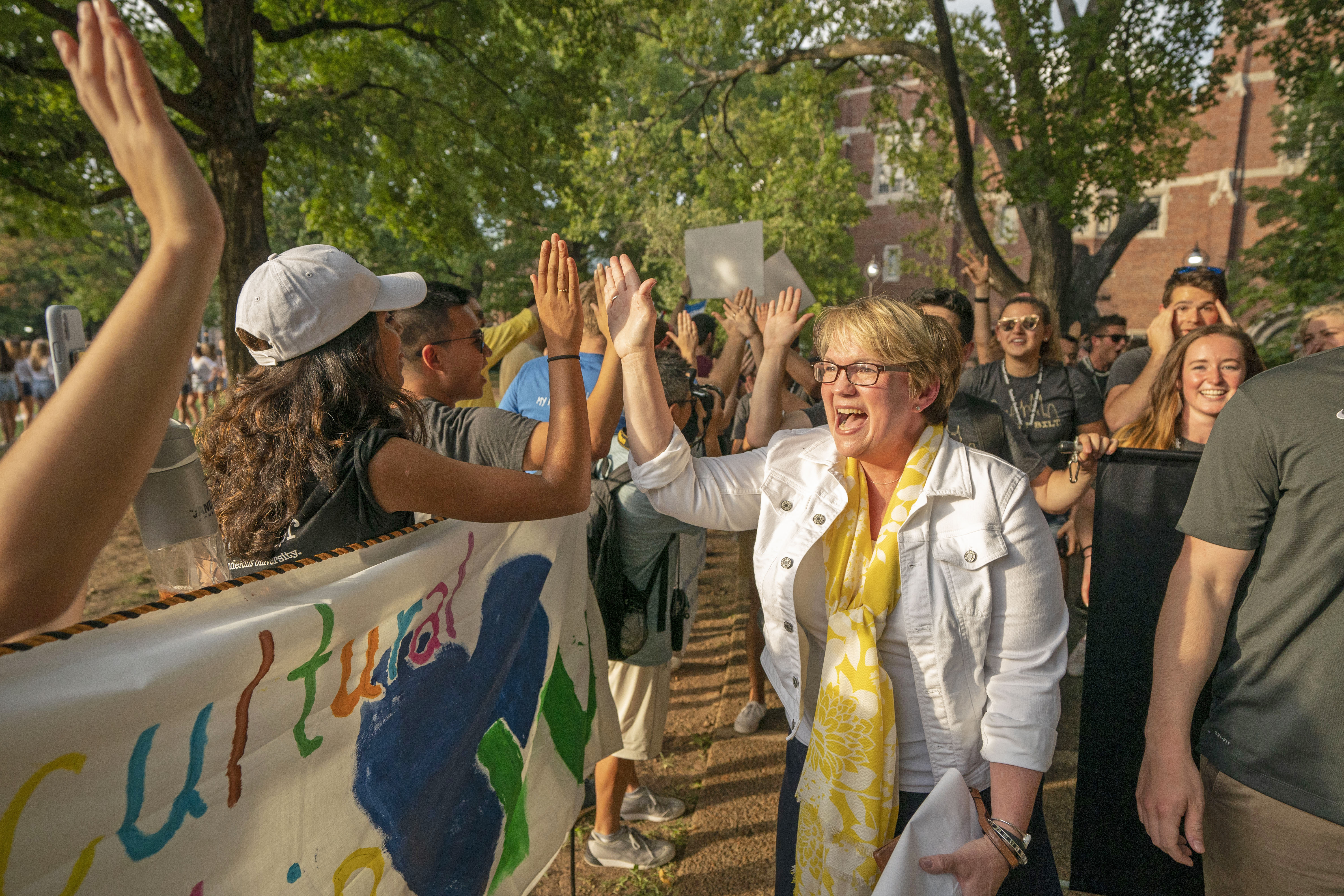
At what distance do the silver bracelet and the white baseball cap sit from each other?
184 cm

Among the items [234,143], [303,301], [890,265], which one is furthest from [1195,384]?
[890,265]

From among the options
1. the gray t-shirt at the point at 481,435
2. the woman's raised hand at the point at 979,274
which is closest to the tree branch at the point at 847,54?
the woman's raised hand at the point at 979,274

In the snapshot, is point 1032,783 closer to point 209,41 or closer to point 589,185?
point 209,41

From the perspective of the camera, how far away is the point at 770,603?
6.40 ft

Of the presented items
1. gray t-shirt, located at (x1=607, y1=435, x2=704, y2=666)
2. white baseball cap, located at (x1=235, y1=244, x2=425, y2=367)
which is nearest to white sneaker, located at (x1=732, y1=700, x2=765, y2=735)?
gray t-shirt, located at (x1=607, y1=435, x2=704, y2=666)

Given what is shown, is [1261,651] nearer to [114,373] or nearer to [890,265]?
[114,373]

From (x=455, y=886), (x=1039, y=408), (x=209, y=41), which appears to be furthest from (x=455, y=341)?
(x=209, y=41)

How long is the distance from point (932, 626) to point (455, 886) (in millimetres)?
1293

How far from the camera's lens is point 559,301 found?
6.59 ft

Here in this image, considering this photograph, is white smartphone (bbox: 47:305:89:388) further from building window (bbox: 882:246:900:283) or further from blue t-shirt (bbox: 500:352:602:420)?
building window (bbox: 882:246:900:283)

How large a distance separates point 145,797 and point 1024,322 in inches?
168

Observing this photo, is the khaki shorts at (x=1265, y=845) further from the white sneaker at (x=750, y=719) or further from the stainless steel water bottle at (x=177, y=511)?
the white sneaker at (x=750, y=719)

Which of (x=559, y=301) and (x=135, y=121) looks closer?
(x=135, y=121)

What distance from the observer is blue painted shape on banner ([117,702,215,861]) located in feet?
3.64
